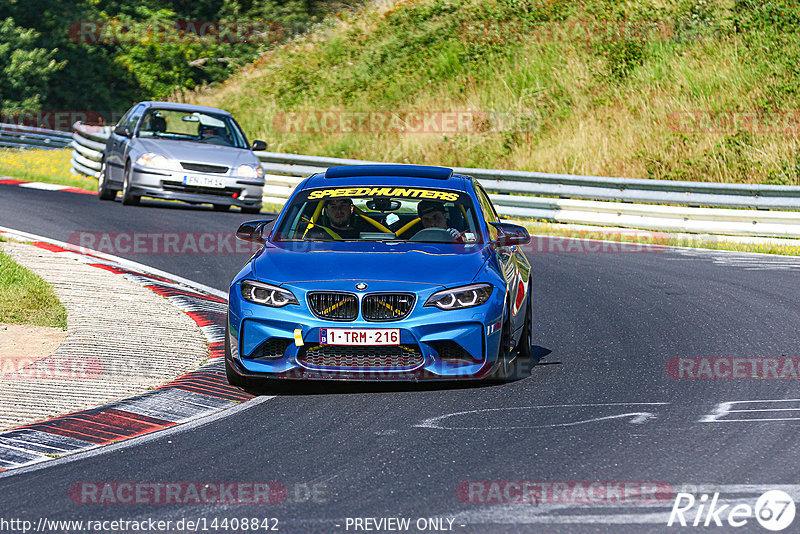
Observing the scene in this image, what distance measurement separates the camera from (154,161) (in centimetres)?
1902

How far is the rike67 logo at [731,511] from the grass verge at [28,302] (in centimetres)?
601

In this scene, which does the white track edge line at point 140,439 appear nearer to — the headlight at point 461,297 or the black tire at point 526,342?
the headlight at point 461,297

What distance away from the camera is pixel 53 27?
56531 millimetres

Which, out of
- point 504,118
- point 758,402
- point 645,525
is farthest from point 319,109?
point 645,525

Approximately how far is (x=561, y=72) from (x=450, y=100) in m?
2.84

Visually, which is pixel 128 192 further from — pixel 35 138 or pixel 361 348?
pixel 35 138

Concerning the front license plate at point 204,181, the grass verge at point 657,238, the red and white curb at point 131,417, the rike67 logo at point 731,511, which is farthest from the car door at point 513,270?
the front license plate at point 204,181

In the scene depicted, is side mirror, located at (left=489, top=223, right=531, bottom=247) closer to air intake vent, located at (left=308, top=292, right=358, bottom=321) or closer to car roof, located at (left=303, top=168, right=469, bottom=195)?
car roof, located at (left=303, top=168, right=469, bottom=195)

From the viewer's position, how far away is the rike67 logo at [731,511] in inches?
198

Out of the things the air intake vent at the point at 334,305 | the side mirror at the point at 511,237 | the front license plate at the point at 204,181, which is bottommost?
the front license plate at the point at 204,181

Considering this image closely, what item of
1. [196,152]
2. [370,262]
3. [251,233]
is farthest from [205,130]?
[370,262]

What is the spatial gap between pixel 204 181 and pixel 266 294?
1159cm

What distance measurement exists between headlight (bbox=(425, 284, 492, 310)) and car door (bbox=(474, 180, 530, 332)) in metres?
0.42

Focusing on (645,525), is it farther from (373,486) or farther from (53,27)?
(53,27)
